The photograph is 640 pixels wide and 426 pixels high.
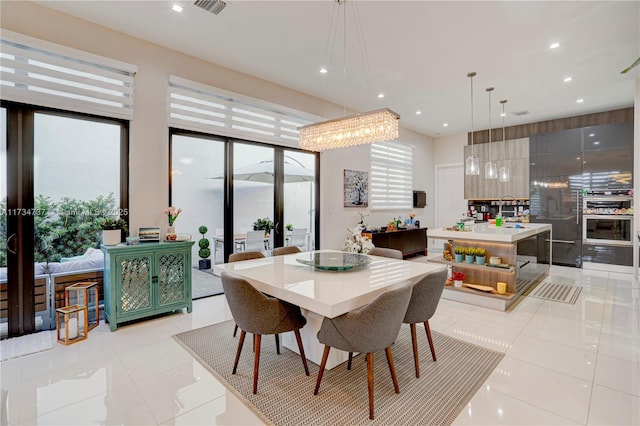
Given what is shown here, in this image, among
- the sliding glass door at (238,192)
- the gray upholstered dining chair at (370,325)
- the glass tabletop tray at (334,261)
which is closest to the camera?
the gray upholstered dining chair at (370,325)

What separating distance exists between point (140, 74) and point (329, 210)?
11.9 feet

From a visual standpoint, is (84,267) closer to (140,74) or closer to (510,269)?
(140,74)

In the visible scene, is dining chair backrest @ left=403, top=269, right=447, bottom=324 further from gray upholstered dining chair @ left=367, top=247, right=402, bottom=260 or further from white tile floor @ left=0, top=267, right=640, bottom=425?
gray upholstered dining chair @ left=367, top=247, right=402, bottom=260

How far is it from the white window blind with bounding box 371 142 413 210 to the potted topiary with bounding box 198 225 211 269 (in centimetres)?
378

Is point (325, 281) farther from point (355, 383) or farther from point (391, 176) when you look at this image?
point (391, 176)

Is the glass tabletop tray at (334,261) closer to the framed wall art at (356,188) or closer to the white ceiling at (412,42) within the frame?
the white ceiling at (412,42)

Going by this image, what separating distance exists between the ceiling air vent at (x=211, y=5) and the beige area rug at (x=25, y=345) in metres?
3.56

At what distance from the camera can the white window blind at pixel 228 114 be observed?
157 inches

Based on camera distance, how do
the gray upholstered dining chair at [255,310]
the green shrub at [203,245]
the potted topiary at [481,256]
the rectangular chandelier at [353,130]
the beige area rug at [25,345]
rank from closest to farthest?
the gray upholstered dining chair at [255,310], the beige area rug at [25,345], the rectangular chandelier at [353,130], the potted topiary at [481,256], the green shrub at [203,245]

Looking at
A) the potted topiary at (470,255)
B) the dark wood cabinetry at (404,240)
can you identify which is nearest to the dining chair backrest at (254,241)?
the dark wood cabinetry at (404,240)

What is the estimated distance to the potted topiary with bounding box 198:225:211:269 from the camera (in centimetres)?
437

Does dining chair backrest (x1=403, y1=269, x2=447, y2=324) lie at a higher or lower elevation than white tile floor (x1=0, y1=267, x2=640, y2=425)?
higher

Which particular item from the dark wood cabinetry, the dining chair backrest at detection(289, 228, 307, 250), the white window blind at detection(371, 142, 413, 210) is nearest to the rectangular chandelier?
the dining chair backrest at detection(289, 228, 307, 250)

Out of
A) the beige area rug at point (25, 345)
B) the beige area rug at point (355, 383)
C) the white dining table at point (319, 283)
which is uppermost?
the white dining table at point (319, 283)
